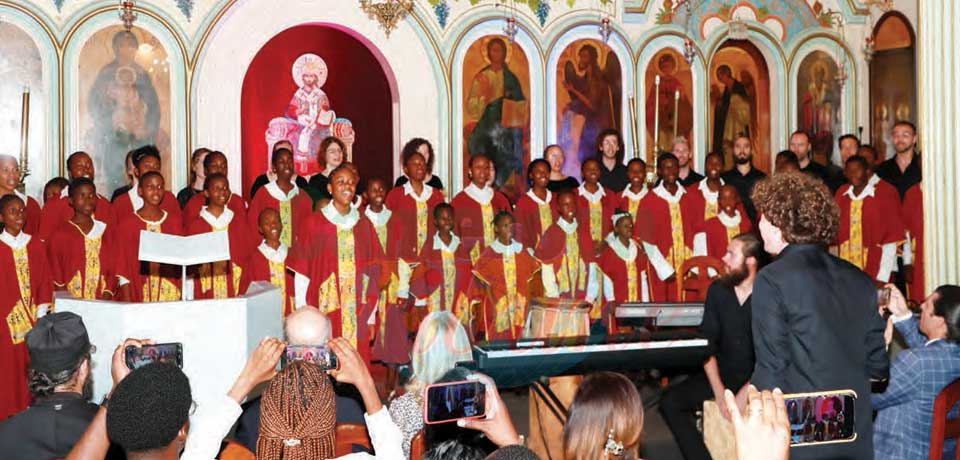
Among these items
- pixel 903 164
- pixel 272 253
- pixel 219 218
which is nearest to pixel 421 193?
pixel 272 253

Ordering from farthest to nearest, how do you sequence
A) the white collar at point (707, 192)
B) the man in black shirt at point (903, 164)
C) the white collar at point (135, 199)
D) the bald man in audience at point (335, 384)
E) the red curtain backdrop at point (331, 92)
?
the red curtain backdrop at point (331, 92), the man in black shirt at point (903, 164), the white collar at point (707, 192), the white collar at point (135, 199), the bald man in audience at point (335, 384)

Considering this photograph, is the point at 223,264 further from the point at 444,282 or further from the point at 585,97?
the point at 585,97

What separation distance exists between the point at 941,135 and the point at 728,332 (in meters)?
1.79

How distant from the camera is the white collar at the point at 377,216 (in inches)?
379

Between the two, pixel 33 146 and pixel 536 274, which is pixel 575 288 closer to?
pixel 536 274

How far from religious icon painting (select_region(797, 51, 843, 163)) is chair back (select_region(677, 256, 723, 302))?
15.6ft

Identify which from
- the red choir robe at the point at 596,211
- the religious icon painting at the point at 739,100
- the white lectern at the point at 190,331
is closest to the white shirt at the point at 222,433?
the white lectern at the point at 190,331

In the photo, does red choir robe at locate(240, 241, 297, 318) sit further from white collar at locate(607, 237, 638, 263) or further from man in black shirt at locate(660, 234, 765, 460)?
man in black shirt at locate(660, 234, 765, 460)

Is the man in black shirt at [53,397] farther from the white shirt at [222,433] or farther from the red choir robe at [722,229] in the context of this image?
the red choir robe at [722,229]

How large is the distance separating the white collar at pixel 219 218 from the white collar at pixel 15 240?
1675mm

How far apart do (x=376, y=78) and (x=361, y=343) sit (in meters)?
4.72

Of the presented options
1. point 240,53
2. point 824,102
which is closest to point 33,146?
point 240,53

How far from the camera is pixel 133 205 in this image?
9.94 m

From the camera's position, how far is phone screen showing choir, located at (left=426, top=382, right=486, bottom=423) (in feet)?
10.1
